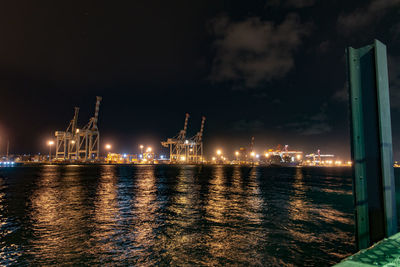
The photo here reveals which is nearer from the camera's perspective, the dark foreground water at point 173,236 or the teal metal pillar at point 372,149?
the teal metal pillar at point 372,149

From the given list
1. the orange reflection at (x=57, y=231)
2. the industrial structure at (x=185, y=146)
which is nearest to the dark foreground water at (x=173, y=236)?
the orange reflection at (x=57, y=231)

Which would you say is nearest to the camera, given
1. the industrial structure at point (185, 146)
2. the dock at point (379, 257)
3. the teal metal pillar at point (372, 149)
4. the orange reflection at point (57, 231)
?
the dock at point (379, 257)

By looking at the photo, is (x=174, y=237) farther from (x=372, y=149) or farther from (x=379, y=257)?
(x=372, y=149)

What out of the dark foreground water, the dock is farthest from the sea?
the dock

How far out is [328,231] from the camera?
8172mm

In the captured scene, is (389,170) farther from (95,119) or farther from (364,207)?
(95,119)

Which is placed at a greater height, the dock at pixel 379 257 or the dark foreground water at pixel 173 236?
the dock at pixel 379 257

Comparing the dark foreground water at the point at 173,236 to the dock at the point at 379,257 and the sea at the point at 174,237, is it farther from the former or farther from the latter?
the dock at the point at 379,257

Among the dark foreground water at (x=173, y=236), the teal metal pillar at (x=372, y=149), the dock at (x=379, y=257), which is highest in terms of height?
the teal metal pillar at (x=372, y=149)

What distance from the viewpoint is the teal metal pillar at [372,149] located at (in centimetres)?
326

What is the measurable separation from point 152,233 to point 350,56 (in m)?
7.37

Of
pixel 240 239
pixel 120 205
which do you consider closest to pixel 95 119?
pixel 120 205

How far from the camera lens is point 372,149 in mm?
3352

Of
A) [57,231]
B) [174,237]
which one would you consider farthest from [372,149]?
[57,231]
